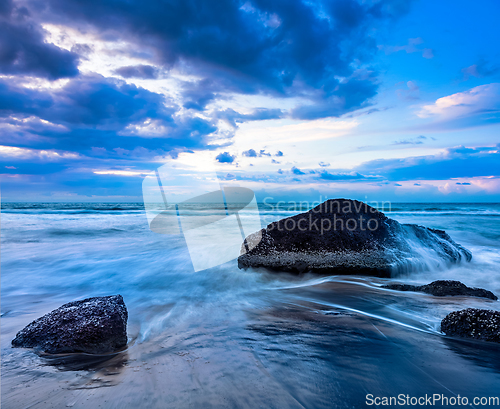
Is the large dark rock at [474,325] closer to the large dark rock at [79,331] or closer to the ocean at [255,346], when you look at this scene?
the ocean at [255,346]

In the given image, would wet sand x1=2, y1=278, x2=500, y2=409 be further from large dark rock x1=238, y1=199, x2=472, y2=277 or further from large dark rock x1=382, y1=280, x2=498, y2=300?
large dark rock x1=238, y1=199, x2=472, y2=277

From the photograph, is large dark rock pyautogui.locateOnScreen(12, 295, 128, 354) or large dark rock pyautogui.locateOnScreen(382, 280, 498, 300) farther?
large dark rock pyautogui.locateOnScreen(382, 280, 498, 300)

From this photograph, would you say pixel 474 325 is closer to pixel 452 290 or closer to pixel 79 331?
pixel 452 290

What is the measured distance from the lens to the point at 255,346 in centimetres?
273

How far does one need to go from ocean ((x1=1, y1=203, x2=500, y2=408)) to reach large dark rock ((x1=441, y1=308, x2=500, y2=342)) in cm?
12

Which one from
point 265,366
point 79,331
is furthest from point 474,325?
point 79,331

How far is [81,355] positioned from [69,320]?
1.34 feet

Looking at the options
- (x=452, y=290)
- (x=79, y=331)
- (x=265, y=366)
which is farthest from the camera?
(x=452, y=290)

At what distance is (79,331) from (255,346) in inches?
70.2

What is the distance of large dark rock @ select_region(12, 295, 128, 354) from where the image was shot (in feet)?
8.45

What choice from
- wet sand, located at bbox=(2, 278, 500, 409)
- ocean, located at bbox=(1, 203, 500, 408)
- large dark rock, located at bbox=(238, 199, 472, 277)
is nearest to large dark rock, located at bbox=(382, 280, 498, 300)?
ocean, located at bbox=(1, 203, 500, 408)

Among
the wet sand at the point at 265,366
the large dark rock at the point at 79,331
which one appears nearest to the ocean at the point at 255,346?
the wet sand at the point at 265,366

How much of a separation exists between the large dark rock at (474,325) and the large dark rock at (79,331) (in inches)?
141

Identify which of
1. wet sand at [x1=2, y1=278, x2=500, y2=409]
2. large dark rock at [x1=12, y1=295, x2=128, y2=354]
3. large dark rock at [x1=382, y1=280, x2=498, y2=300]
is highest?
large dark rock at [x1=12, y1=295, x2=128, y2=354]
